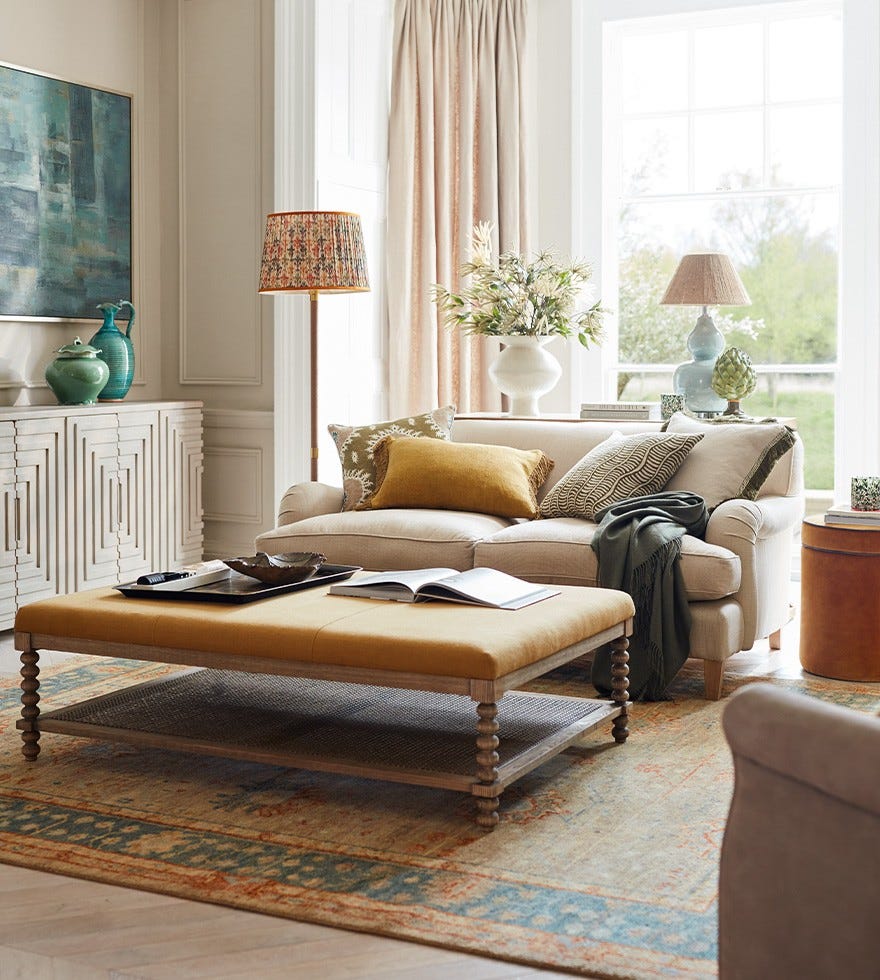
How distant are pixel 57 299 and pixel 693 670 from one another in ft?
9.93

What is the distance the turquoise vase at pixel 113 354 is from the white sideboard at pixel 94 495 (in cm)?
18

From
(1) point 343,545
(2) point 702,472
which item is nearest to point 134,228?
(1) point 343,545

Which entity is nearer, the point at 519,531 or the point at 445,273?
the point at 519,531

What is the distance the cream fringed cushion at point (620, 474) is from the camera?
4.24m

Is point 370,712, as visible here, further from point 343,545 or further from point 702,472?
point 702,472

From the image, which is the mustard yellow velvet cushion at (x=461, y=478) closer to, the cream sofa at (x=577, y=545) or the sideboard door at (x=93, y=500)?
the cream sofa at (x=577, y=545)

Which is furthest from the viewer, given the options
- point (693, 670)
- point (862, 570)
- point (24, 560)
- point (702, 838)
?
point (24, 560)

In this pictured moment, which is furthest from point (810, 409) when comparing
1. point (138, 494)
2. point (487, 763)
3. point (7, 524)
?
point (487, 763)

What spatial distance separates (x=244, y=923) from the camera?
2.24 m

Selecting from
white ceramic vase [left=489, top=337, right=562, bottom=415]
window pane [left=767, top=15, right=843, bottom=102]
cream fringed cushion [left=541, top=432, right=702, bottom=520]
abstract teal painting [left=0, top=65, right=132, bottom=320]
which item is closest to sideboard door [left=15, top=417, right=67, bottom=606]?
abstract teal painting [left=0, top=65, right=132, bottom=320]

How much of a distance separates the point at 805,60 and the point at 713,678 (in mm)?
3373

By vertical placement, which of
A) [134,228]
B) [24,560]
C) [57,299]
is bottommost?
[24,560]

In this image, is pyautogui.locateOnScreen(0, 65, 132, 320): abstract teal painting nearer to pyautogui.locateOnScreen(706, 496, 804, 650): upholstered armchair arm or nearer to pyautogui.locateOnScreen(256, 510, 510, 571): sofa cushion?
pyautogui.locateOnScreen(256, 510, 510, 571): sofa cushion

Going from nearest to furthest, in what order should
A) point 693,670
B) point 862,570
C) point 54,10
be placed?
point 862,570 → point 693,670 → point 54,10
